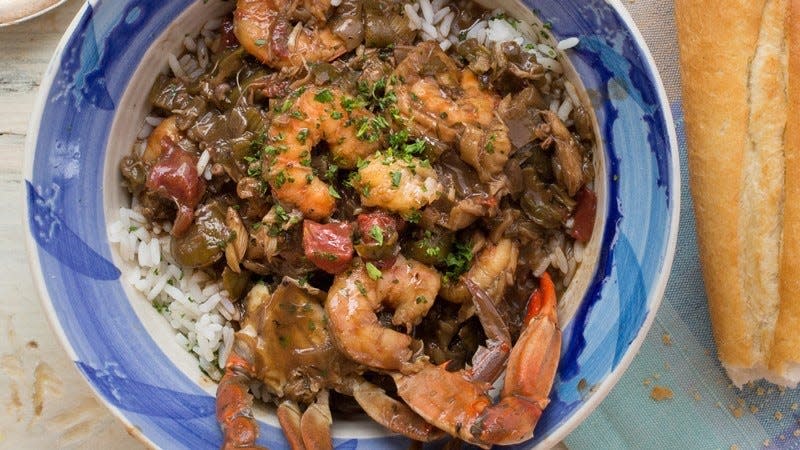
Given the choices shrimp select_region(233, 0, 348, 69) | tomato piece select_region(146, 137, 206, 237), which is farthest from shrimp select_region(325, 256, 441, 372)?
shrimp select_region(233, 0, 348, 69)

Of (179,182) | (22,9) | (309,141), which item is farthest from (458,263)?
(22,9)

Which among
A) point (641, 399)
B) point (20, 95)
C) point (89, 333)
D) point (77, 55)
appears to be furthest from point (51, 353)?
point (641, 399)

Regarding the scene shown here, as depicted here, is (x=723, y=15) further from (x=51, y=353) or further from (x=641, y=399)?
(x=51, y=353)

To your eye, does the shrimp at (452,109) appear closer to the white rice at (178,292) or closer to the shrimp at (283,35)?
the shrimp at (283,35)

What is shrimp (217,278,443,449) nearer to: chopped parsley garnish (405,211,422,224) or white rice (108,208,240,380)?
white rice (108,208,240,380)

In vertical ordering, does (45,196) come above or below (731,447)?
above

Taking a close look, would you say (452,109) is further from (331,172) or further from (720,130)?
(720,130)
